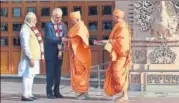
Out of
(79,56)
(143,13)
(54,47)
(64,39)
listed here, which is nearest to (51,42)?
(54,47)

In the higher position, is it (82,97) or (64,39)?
(64,39)

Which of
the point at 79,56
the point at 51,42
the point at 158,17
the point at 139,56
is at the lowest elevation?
the point at 139,56

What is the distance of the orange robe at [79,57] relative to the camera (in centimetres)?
1252

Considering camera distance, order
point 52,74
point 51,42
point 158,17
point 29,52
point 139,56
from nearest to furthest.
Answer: point 29,52 → point 51,42 → point 52,74 → point 158,17 → point 139,56

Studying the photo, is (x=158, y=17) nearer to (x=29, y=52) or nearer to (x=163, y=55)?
(x=163, y=55)

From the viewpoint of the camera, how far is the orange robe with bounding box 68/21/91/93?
1252 cm

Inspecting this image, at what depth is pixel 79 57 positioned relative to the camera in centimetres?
1254

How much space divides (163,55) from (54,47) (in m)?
3.03

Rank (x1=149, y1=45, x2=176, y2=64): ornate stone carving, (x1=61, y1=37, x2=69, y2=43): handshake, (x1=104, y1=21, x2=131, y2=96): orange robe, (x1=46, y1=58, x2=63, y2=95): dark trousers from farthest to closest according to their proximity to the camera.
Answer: (x1=149, y1=45, x2=176, y2=64): ornate stone carving → (x1=46, y1=58, x2=63, y2=95): dark trousers → (x1=61, y1=37, x2=69, y2=43): handshake → (x1=104, y1=21, x2=131, y2=96): orange robe

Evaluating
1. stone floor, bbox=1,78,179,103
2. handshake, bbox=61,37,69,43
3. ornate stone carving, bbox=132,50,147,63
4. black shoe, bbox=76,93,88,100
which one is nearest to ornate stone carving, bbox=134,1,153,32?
ornate stone carving, bbox=132,50,147,63

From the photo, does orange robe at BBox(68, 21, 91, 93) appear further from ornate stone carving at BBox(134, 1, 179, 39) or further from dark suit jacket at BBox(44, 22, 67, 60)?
ornate stone carving at BBox(134, 1, 179, 39)

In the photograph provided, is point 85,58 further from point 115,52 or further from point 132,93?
point 132,93

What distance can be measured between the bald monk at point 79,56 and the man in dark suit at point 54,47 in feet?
0.89

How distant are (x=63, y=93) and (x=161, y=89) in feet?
7.60
